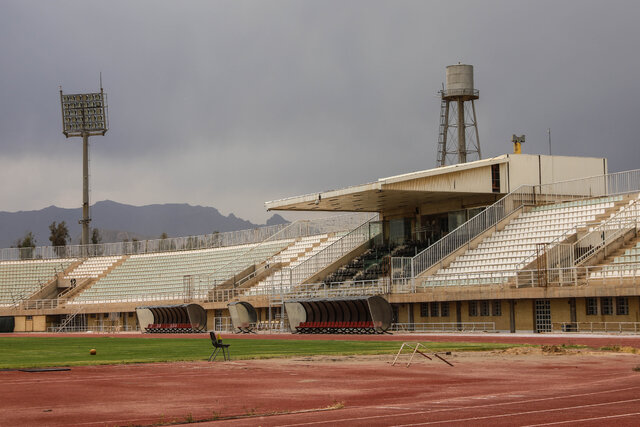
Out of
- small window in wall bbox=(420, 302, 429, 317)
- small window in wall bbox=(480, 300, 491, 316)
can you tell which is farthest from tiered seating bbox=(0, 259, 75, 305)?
small window in wall bbox=(480, 300, 491, 316)

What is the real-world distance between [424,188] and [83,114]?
151 feet

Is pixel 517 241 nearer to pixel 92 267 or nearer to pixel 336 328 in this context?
pixel 336 328

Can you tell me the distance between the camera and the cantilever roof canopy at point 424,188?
52531mm

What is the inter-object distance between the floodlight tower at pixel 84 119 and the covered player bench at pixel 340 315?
43.4 metres

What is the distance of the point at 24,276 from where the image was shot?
80.6 meters

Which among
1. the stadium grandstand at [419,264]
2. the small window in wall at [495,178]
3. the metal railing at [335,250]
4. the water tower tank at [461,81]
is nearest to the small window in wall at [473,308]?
the stadium grandstand at [419,264]

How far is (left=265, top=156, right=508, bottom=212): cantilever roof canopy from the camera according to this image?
172 ft

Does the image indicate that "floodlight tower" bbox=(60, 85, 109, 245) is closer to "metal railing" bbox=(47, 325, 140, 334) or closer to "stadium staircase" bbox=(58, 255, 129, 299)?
"stadium staircase" bbox=(58, 255, 129, 299)

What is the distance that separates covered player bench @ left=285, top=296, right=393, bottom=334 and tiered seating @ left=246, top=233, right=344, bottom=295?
427 inches

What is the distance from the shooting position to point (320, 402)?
15359mm

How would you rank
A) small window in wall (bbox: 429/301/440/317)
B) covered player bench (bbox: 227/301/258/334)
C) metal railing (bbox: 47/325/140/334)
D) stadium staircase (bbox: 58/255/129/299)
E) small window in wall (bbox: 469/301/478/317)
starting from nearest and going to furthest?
small window in wall (bbox: 469/301/478/317), small window in wall (bbox: 429/301/440/317), covered player bench (bbox: 227/301/258/334), metal railing (bbox: 47/325/140/334), stadium staircase (bbox: 58/255/129/299)

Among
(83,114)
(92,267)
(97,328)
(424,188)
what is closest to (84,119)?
(83,114)

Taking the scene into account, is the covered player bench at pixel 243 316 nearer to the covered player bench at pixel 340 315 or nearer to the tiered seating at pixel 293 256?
the covered player bench at pixel 340 315

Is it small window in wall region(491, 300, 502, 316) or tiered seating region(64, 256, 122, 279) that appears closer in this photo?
small window in wall region(491, 300, 502, 316)
